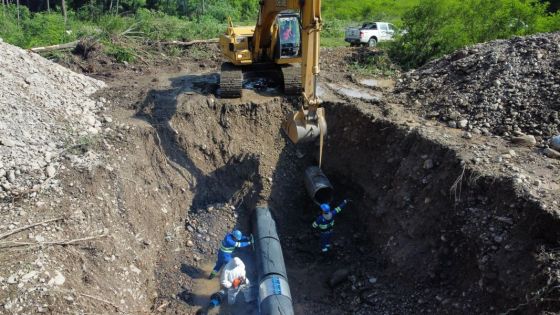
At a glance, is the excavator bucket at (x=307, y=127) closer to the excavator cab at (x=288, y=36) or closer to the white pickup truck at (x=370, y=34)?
the excavator cab at (x=288, y=36)

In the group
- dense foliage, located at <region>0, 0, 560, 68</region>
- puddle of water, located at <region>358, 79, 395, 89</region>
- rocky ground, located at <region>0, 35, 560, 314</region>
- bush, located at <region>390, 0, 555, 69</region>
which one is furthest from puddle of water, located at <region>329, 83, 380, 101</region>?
dense foliage, located at <region>0, 0, 560, 68</region>

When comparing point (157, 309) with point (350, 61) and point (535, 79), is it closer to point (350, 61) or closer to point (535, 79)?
point (535, 79)

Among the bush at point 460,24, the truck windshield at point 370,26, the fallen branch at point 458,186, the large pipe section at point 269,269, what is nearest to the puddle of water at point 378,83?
the bush at point 460,24

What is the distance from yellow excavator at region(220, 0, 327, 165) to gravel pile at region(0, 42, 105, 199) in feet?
12.2

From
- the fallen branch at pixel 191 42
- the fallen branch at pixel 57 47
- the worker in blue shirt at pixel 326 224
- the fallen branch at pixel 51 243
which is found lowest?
the worker in blue shirt at pixel 326 224

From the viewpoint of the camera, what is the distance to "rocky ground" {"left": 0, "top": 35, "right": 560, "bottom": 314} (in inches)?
295

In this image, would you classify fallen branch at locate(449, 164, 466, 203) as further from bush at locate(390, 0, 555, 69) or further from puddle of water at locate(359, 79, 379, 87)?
bush at locate(390, 0, 555, 69)

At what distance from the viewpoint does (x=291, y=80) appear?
1264 cm

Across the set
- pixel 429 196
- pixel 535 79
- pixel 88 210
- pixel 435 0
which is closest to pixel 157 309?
pixel 88 210

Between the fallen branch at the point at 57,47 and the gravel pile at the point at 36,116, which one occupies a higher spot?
the fallen branch at the point at 57,47

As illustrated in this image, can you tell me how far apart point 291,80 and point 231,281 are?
598 centimetres

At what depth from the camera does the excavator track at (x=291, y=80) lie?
497 inches

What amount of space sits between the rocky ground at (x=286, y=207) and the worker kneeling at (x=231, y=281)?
31 centimetres

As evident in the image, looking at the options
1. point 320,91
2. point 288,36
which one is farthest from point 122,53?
point 320,91
